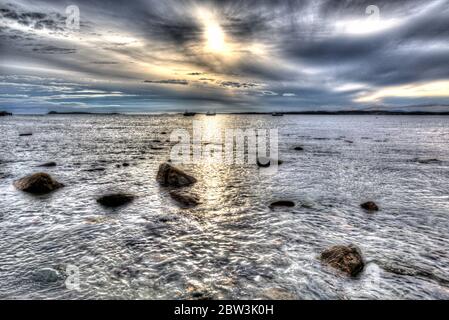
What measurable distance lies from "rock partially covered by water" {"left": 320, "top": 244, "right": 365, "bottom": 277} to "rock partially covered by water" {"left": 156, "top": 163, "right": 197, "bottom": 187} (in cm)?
1168

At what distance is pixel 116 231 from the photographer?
10.9 meters

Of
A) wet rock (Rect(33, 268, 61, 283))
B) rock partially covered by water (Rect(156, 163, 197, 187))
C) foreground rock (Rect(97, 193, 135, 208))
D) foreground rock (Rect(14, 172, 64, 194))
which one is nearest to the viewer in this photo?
wet rock (Rect(33, 268, 61, 283))

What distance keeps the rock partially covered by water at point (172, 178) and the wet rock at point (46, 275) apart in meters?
10.7

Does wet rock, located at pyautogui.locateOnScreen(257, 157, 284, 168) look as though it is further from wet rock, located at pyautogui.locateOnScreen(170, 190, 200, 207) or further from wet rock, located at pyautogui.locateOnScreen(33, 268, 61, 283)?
wet rock, located at pyautogui.locateOnScreen(33, 268, 61, 283)

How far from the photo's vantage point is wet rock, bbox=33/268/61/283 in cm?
752

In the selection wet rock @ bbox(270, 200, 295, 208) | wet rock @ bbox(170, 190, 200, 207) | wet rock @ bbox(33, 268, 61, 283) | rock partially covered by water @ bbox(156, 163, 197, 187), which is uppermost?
rock partially covered by water @ bbox(156, 163, 197, 187)

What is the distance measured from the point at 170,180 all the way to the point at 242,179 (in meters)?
5.62

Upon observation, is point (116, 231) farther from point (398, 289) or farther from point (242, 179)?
point (242, 179)

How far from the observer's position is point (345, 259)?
8.43 metres

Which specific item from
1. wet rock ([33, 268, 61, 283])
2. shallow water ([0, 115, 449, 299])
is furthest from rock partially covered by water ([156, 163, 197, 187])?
wet rock ([33, 268, 61, 283])

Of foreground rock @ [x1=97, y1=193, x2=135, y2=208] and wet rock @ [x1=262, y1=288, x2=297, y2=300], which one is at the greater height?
foreground rock @ [x1=97, y1=193, x2=135, y2=208]

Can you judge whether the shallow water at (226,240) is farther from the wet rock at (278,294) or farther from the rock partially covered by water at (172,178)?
the rock partially covered by water at (172,178)
